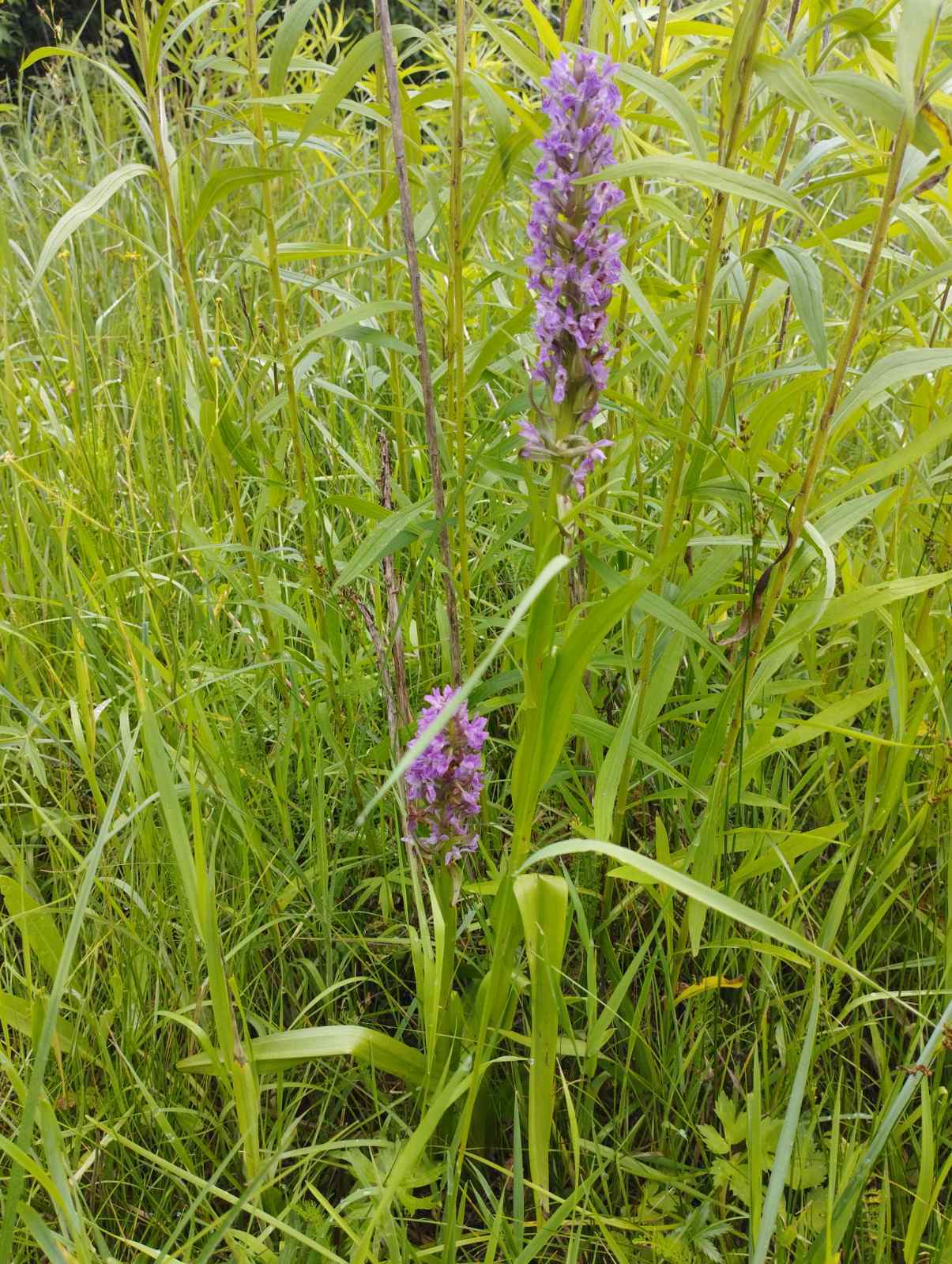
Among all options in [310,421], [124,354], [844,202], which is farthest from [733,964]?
[844,202]

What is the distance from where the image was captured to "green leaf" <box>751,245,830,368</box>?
0.84 metres

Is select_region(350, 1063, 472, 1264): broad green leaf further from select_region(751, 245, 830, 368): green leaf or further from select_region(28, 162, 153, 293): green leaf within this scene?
select_region(28, 162, 153, 293): green leaf

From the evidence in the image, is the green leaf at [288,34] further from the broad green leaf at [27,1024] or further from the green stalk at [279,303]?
the broad green leaf at [27,1024]

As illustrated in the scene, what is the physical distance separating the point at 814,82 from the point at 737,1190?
1.03m

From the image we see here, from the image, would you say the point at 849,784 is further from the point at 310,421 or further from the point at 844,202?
the point at 844,202

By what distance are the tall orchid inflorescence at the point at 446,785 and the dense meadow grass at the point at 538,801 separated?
0.8 inches

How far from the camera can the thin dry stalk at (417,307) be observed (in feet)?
3.15

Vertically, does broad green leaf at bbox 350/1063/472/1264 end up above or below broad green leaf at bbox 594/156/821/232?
below

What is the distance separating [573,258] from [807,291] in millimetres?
218

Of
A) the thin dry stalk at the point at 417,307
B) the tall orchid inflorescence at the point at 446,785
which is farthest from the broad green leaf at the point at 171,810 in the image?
the thin dry stalk at the point at 417,307

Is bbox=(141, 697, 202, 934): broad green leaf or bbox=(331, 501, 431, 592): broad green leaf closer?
bbox=(141, 697, 202, 934): broad green leaf

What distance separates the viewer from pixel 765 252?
0.94 meters

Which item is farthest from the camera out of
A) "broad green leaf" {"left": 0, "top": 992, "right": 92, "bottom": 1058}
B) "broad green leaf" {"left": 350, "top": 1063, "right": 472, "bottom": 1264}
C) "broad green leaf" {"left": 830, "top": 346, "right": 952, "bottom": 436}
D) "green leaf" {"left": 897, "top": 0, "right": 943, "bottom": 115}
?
"broad green leaf" {"left": 0, "top": 992, "right": 92, "bottom": 1058}

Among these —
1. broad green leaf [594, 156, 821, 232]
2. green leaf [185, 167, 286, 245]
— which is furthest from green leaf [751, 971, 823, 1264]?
green leaf [185, 167, 286, 245]
